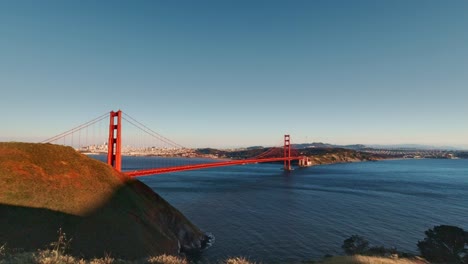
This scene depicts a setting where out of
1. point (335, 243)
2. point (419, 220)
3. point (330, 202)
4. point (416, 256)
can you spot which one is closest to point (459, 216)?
point (419, 220)

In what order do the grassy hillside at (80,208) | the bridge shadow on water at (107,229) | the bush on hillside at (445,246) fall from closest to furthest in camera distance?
the bridge shadow on water at (107,229) < the grassy hillside at (80,208) < the bush on hillside at (445,246)

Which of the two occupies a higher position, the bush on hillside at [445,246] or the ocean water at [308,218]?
the bush on hillside at [445,246]

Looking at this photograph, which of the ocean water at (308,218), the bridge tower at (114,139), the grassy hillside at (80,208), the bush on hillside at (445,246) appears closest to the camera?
the grassy hillside at (80,208)

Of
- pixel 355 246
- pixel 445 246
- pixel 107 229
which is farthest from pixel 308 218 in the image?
pixel 107 229

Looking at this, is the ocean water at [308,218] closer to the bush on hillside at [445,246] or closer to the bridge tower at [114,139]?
the bush on hillside at [445,246]

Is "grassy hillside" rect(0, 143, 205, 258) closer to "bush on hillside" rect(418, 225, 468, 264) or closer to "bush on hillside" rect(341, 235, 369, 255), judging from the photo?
"bush on hillside" rect(341, 235, 369, 255)

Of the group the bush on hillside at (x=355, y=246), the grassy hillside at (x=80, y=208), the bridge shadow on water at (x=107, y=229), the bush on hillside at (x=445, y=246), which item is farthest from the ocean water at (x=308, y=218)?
the grassy hillside at (x=80, y=208)

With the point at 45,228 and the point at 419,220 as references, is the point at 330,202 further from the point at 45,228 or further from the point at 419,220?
the point at 45,228

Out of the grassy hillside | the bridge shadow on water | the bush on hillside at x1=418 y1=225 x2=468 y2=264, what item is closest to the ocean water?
the bush on hillside at x1=418 y1=225 x2=468 y2=264
